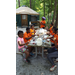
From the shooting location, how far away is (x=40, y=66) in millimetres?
3043

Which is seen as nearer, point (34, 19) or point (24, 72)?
point (24, 72)
